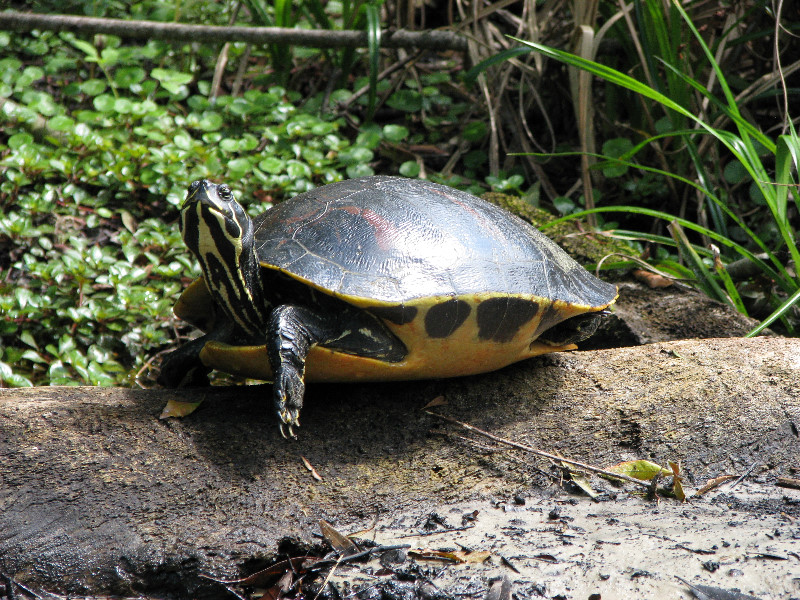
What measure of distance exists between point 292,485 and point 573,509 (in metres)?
0.73

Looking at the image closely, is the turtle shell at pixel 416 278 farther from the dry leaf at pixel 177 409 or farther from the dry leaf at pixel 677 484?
the dry leaf at pixel 677 484

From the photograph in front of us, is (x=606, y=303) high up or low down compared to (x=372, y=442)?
up

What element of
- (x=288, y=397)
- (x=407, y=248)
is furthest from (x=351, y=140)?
(x=288, y=397)

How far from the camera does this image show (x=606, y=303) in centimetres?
235

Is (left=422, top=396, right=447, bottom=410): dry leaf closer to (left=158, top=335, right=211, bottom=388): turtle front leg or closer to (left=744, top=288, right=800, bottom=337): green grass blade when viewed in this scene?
(left=158, top=335, right=211, bottom=388): turtle front leg

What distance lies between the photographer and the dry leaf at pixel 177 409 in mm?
1981

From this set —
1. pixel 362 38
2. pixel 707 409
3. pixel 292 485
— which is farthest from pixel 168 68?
pixel 707 409

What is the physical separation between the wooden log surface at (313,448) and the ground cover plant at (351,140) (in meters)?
0.77

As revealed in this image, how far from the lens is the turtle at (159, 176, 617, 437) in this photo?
1.97 meters

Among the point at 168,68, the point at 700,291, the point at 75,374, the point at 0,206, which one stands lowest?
the point at 75,374

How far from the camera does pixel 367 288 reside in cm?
197

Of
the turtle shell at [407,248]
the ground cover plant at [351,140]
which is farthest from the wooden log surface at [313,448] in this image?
the ground cover plant at [351,140]

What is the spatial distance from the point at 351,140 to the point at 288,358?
294 centimetres

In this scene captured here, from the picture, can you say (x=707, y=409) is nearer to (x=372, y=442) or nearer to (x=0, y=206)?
(x=372, y=442)
